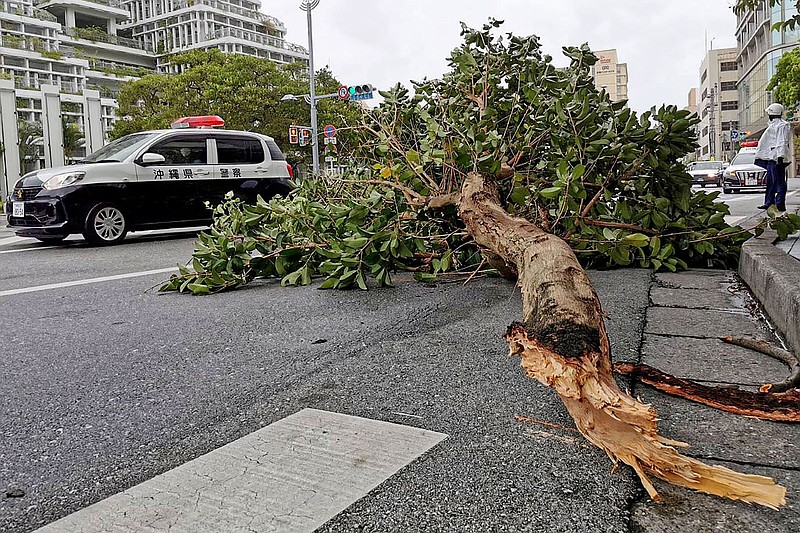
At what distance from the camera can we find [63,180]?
31.7 ft

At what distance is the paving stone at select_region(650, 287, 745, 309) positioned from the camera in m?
4.30

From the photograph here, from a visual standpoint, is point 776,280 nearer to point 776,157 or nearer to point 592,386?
point 592,386

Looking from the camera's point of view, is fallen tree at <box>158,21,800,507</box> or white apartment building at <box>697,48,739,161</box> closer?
fallen tree at <box>158,21,800,507</box>

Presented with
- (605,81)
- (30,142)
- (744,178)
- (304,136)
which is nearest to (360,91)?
(304,136)

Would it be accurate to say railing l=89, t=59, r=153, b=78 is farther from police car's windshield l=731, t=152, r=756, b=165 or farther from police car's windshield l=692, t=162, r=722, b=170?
police car's windshield l=731, t=152, r=756, b=165

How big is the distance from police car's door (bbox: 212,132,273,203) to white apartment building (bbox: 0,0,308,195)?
49772 mm

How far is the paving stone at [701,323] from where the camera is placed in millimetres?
3594

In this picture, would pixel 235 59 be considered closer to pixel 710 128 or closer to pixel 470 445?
pixel 470 445

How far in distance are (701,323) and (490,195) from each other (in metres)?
1.51

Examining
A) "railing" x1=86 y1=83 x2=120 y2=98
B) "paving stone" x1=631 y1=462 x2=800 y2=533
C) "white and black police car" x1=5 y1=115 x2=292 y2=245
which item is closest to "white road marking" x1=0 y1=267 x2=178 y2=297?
"white and black police car" x1=5 y1=115 x2=292 y2=245

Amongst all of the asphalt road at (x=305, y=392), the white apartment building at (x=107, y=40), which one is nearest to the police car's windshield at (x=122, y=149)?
the asphalt road at (x=305, y=392)

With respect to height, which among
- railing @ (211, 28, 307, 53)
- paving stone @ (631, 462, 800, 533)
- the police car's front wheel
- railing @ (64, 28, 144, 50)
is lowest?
paving stone @ (631, 462, 800, 533)

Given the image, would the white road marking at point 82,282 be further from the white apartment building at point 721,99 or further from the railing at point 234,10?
the railing at point 234,10

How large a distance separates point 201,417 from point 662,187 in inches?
169
